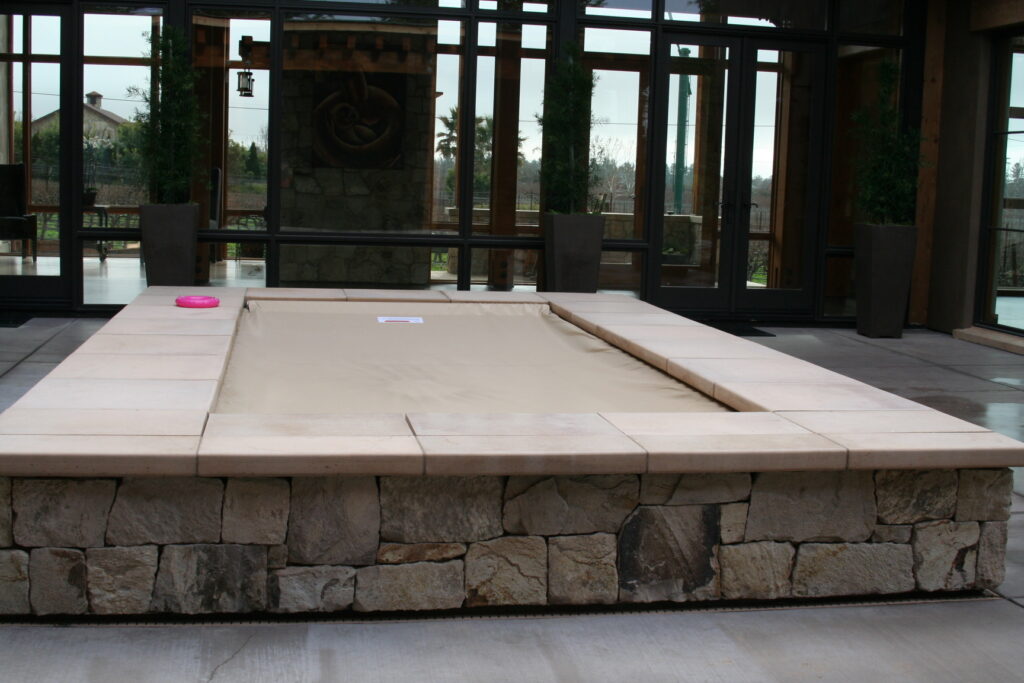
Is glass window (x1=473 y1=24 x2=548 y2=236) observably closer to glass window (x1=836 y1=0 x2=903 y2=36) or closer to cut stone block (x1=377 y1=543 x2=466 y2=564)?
glass window (x1=836 y1=0 x2=903 y2=36)

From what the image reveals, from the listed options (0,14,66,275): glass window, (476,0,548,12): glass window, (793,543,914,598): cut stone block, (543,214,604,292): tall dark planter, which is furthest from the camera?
(476,0,548,12): glass window

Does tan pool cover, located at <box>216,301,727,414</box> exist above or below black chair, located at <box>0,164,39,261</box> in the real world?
below

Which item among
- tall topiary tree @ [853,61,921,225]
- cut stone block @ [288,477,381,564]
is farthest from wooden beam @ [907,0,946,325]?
cut stone block @ [288,477,381,564]

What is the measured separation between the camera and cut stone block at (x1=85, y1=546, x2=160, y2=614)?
8.48ft

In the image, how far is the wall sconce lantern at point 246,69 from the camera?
27.4ft

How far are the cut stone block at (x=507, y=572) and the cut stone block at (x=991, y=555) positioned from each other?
44.0 inches

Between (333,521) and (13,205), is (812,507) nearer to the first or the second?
(333,521)

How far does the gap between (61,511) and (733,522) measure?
1.52 meters

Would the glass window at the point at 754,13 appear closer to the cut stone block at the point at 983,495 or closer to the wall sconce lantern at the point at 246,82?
the wall sconce lantern at the point at 246,82

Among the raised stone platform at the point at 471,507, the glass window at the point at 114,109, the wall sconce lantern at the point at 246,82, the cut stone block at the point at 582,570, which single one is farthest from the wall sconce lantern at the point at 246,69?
the cut stone block at the point at 582,570

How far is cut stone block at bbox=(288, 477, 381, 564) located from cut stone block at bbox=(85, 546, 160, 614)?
1.01ft

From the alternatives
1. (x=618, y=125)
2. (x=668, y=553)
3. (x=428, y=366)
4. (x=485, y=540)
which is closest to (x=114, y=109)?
(x=618, y=125)

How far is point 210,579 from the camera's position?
263cm

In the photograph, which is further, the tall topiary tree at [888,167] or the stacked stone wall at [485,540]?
the tall topiary tree at [888,167]
